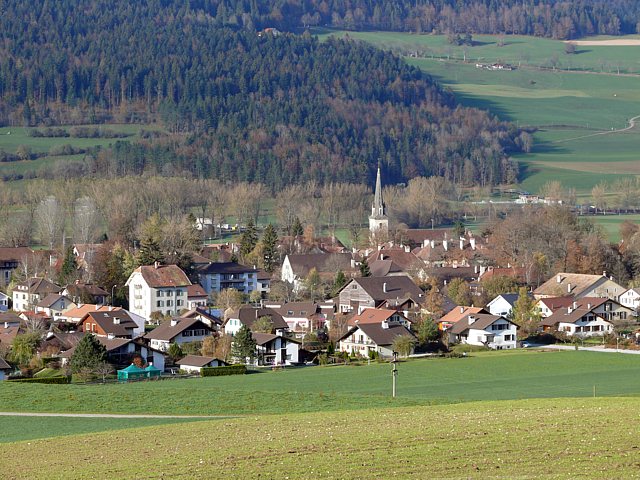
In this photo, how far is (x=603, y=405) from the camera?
25984 millimetres

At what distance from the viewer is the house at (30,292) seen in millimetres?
60541

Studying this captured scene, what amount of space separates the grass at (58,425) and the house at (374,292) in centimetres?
3023

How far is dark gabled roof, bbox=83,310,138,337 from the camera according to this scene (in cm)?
5062

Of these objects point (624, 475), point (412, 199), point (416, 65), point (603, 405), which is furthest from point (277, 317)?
point (416, 65)

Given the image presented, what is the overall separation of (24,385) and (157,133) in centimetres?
9814

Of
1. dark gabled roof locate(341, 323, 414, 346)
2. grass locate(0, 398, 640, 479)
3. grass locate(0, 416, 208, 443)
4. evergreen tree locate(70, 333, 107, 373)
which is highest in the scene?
grass locate(0, 398, 640, 479)

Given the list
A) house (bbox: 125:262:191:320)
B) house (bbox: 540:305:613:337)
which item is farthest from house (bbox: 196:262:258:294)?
house (bbox: 540:305:613:337)

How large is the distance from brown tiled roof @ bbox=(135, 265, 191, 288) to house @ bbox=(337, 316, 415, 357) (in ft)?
42.5

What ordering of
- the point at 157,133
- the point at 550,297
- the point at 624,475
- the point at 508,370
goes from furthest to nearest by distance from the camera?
1. the point at 157,133
2. the point at 550,297
3. the point at 508,370
4. the point at 624,475

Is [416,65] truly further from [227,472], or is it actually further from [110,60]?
[227,472]

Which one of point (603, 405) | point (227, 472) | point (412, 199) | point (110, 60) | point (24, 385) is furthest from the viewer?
point (110, 60)

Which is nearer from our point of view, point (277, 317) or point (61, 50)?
point (277, 317)

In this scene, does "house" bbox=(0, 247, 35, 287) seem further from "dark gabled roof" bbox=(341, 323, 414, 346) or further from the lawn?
the lawn

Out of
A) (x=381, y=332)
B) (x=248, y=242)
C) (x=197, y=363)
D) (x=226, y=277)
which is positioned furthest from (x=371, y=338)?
(x=248, y=242)
